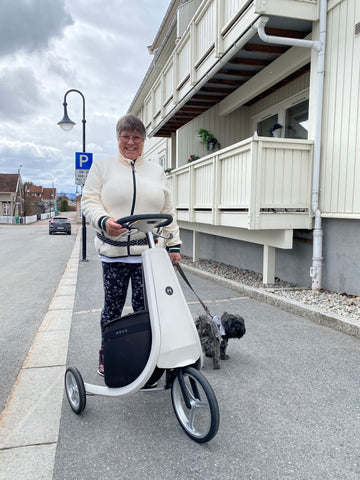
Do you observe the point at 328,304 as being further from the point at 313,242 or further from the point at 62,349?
the point at 62,349

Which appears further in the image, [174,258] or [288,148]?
[288,148]

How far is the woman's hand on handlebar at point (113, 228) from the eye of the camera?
2248 millimetres

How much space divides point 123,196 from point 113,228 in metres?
0.33

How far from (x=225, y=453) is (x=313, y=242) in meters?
4.16

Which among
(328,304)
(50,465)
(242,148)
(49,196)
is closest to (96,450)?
(50,465)

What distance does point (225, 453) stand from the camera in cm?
197

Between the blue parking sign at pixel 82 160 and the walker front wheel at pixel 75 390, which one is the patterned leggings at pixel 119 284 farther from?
the blue parking sign at pixel 82 160

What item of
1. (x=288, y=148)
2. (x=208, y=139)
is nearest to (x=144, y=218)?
(x=288, y=148)

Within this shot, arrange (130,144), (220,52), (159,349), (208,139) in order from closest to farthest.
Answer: (159,349) → (130,144) → (220,52) → (208,139)

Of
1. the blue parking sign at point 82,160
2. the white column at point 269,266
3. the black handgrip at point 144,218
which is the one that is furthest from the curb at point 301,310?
the blue parking sign at point 82,160

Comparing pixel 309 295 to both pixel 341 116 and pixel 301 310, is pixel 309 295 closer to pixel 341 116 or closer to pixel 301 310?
pixel 301 310

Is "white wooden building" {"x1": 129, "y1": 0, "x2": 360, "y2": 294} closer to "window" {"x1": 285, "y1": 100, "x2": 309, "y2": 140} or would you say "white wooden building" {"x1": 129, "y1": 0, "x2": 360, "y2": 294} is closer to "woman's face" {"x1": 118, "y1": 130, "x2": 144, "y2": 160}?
"window" {"x1": 285, "y1": 100, "x2": 309, "y2": 140}

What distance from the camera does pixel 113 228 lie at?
2.25 metres

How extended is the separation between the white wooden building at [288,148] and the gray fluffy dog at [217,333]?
258cm
